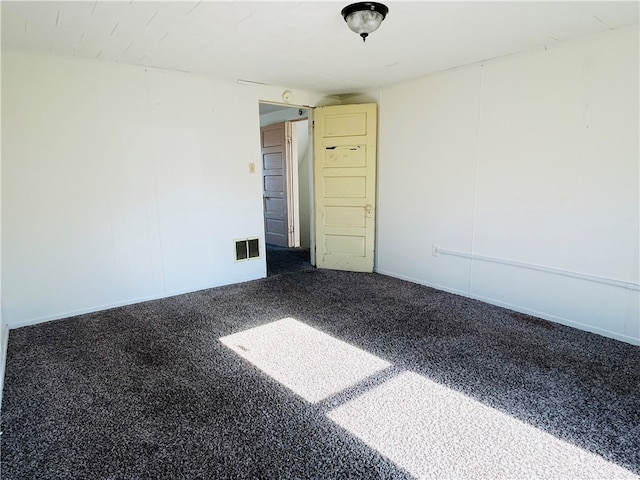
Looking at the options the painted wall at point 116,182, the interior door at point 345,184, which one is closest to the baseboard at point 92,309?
the painted wall at point 116,182

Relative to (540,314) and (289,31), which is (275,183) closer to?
(289,31)

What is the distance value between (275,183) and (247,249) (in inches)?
88.0

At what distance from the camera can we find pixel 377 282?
4.39m

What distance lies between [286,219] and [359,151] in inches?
84.8

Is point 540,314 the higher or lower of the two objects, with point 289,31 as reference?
lower

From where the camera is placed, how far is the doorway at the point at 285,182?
600cm

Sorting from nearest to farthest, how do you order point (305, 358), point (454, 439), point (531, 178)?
point (454, 439) < point (305, 358) < point (531, 178)

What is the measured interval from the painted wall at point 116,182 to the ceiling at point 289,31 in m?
0.29

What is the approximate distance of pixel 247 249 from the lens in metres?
4.45

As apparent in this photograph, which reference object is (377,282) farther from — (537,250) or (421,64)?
(421,64)

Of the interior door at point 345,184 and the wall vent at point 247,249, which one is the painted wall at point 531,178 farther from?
the wall vent at point 247,249

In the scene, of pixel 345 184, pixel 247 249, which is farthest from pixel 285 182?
pixel 247 249

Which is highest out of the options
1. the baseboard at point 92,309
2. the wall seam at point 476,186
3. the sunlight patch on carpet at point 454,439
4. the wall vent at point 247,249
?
the wall seam at point 476,186

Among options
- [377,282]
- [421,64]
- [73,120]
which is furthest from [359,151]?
[73,120]
